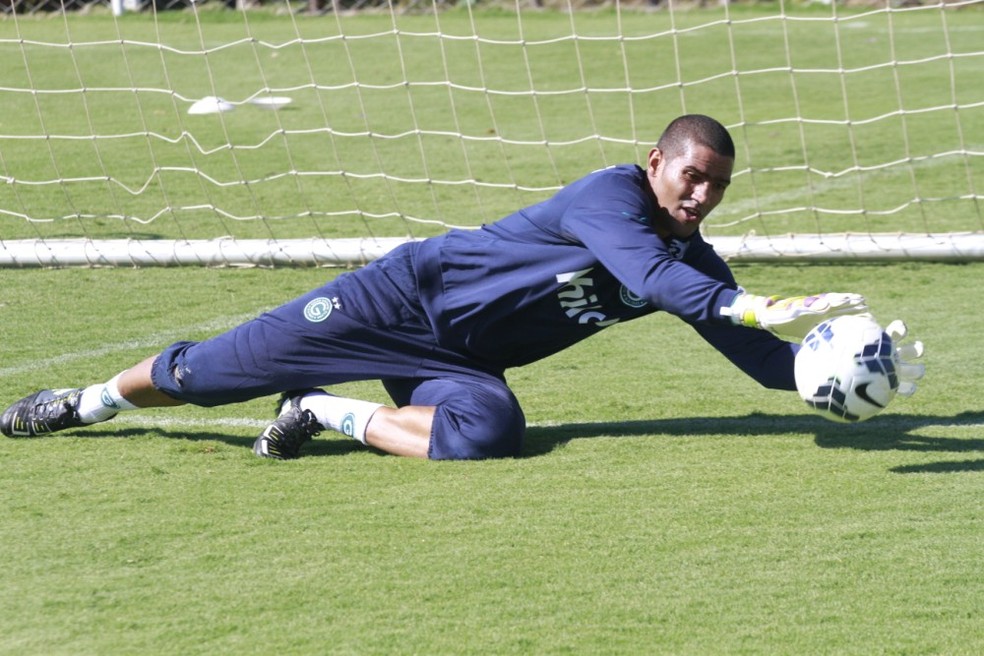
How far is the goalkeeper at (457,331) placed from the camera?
4.61 m

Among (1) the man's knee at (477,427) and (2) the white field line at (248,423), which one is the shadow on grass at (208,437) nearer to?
(2) the white field line at (248,423)

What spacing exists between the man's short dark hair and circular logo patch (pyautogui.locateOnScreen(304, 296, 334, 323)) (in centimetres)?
129

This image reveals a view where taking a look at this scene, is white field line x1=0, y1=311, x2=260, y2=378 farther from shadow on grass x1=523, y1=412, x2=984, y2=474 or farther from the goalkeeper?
shadow on grass x1=523, y1=412, x2=984, y2=474

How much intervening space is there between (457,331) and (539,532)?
45.6 inches

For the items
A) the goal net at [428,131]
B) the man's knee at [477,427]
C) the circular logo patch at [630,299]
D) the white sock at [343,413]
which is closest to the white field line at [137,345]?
the goal net at [428,131]

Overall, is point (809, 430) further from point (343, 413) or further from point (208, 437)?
point (208, 437)

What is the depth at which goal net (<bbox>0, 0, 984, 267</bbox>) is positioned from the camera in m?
8.45

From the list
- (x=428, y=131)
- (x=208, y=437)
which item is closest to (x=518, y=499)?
(x=208, y=437)

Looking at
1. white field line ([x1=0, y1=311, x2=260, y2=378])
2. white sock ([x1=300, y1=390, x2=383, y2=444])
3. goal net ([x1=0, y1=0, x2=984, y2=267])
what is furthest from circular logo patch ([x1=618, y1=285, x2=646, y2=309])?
goal net ([x1=0, y1=0, x2=984, y2=267])

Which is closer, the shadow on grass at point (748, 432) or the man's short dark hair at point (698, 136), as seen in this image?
the man's short dark hair at point (698, 136)

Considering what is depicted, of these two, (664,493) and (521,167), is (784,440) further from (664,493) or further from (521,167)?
(521,167)

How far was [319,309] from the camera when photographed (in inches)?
196

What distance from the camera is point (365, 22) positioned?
19.3m

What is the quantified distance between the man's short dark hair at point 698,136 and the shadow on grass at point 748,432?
1.06 m
